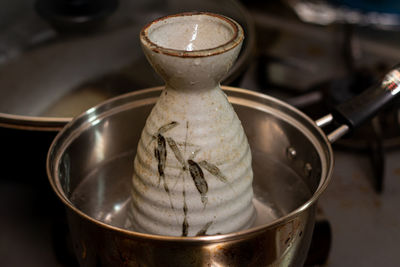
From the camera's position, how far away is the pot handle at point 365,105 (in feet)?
1.68

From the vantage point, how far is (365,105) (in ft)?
1.70

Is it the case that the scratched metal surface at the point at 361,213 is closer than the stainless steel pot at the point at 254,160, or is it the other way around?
the stainless steel pot at the point at 254,160

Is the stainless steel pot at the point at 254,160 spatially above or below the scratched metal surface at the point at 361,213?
above

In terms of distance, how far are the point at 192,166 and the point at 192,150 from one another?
0.01 metres

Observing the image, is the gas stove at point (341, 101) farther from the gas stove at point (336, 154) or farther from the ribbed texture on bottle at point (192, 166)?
the ribbed texture on bottle at point (192, 166)

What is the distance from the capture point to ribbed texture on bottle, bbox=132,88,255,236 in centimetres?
42

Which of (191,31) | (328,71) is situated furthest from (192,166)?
(328,71)

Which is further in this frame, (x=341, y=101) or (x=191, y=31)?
(x=341, y=101)

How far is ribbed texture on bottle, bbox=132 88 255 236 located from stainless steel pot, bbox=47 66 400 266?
53mm

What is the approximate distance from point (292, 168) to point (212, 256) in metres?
0.19

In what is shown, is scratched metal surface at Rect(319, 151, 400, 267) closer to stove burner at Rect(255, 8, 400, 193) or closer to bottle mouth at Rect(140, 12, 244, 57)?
stove burner at Rect(255, 8, 400, 193)

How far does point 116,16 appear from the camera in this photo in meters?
0.78

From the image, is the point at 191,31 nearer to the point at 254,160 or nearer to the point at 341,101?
the point at 254,160

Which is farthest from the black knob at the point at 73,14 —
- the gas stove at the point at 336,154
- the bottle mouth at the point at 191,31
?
the bottle mouth at the point at 191,31
